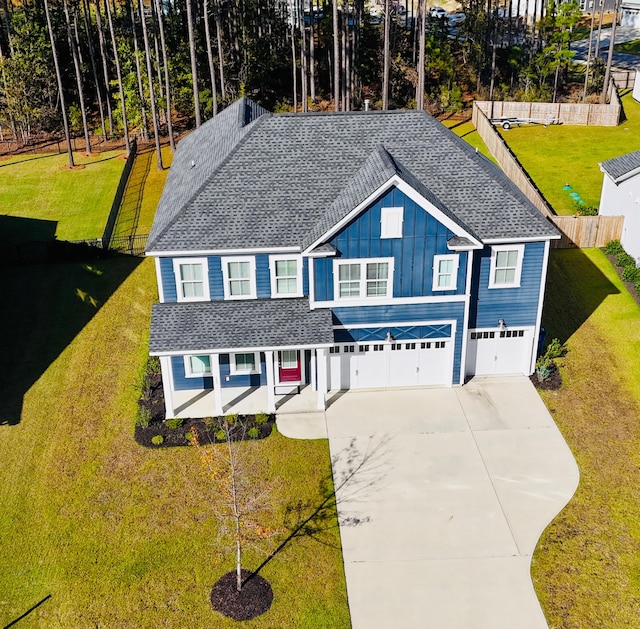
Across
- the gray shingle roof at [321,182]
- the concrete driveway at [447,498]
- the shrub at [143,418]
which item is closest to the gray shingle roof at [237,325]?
the gray shingle roof at [321,182]

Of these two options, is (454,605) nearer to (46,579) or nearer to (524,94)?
(46,579)

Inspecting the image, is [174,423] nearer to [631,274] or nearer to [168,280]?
[168,280]

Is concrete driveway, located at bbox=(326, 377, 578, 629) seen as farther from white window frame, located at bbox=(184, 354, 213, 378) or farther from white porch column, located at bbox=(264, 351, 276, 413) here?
white window frame, located at bbox=(184, 354, 213, 378)

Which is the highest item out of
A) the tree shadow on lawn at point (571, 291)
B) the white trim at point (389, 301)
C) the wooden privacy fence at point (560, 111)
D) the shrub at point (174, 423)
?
the white trim at point (389, 301)

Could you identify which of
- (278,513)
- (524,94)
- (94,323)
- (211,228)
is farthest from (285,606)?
(524,94)

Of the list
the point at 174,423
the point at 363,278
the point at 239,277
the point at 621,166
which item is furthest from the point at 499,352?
the point at 621,166

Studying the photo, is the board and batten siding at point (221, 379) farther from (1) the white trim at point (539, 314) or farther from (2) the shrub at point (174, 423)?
(1) the white trim at point (539, 314)

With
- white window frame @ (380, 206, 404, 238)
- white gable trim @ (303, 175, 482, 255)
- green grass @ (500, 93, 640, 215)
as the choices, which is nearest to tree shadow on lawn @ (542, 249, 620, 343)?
green grass @ (500, 93, 640, 215)
